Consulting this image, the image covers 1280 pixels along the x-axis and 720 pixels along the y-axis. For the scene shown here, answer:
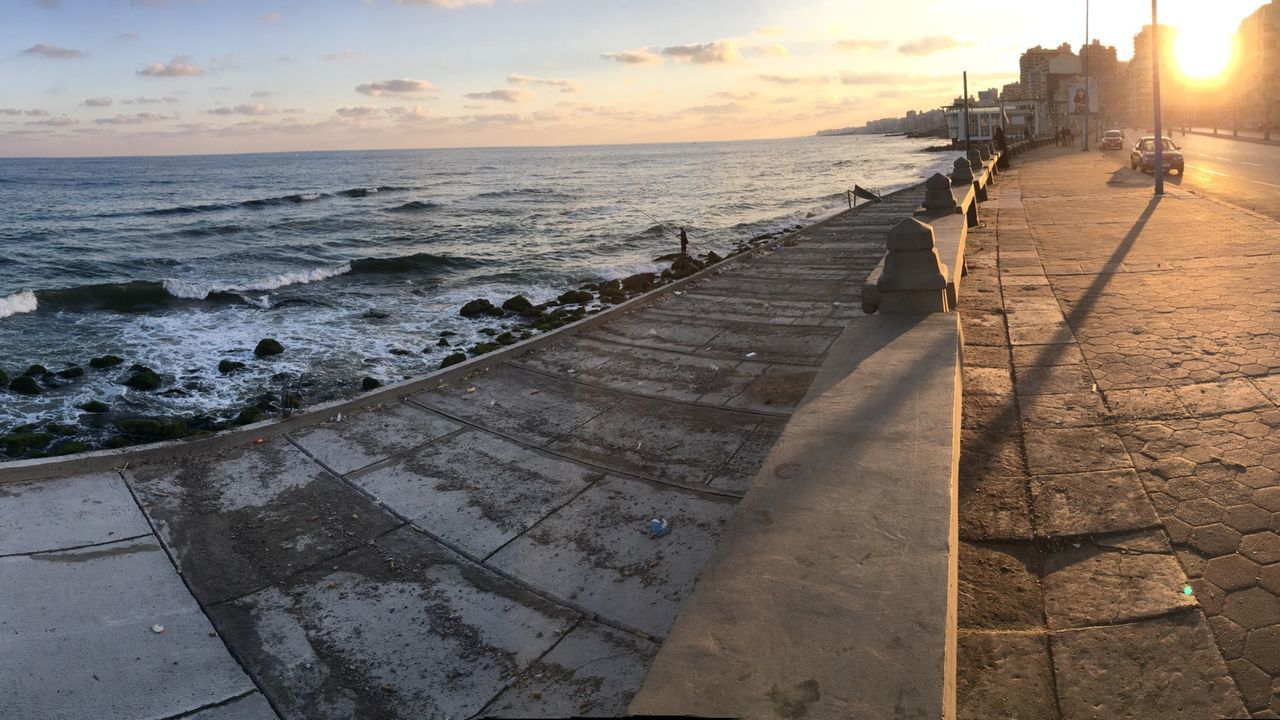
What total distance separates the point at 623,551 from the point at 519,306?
1482 centimetres

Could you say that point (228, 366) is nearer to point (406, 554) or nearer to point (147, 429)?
point (147, 429)

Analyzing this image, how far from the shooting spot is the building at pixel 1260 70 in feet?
283

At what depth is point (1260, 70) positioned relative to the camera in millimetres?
94500

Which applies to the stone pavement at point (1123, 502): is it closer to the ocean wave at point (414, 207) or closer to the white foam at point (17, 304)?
the white foam at point (17, 304)

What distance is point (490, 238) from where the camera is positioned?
3788 cm

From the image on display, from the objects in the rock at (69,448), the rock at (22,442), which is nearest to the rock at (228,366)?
the rock at (69,448)

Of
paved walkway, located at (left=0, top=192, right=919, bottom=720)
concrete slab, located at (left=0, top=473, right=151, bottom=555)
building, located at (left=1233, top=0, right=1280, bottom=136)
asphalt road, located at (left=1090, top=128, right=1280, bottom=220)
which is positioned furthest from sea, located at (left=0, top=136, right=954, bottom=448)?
building, located at (left=1233, top=0, right=1280, bottom=136)

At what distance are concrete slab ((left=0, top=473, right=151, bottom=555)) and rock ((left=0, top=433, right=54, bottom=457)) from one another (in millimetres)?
3588

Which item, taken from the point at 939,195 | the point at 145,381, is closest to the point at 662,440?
the point at 939,195

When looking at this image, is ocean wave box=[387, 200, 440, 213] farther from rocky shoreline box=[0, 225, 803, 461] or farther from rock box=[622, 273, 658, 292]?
rock box=[622, 273, 658, 292]

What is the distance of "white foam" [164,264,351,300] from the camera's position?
2453 cm

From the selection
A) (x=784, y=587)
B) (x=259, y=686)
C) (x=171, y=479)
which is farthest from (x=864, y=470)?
(x=171, y=479)

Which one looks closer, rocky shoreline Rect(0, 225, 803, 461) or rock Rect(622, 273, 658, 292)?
A: rocky shoreline Rect(0, 225, 803, 461)

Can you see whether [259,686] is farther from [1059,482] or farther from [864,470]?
[1059,482]
